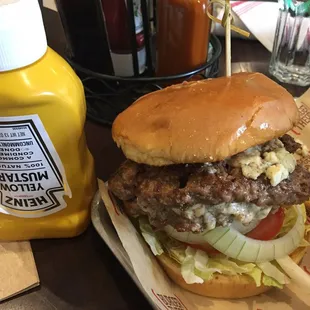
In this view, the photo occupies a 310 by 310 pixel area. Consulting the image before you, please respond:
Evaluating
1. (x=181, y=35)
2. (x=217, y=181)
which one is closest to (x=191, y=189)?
(x=217, y=181)

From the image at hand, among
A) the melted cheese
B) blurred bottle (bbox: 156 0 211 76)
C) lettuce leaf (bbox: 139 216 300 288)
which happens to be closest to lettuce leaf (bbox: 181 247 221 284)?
lettuce leaf (bbox: 139 216 300 288)

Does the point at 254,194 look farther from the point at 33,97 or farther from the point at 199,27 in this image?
the point at 199,27

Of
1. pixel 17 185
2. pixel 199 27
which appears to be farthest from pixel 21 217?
pixel 199 27

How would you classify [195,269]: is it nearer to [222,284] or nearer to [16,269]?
[222,284]

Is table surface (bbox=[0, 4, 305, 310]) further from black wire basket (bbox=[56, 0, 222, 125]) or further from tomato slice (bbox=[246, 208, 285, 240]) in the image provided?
black wire basket (bbox=[56, 0, 222, 125])

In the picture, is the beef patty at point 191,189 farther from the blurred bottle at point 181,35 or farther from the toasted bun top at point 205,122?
the blurred bottle at point 181,35

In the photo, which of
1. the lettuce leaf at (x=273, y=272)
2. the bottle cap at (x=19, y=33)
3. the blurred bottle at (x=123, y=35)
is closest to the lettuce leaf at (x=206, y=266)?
the lettuce leaf at (x=273, y=272)

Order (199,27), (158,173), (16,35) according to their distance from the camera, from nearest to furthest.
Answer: (16,35), (158,173), (199,27)
